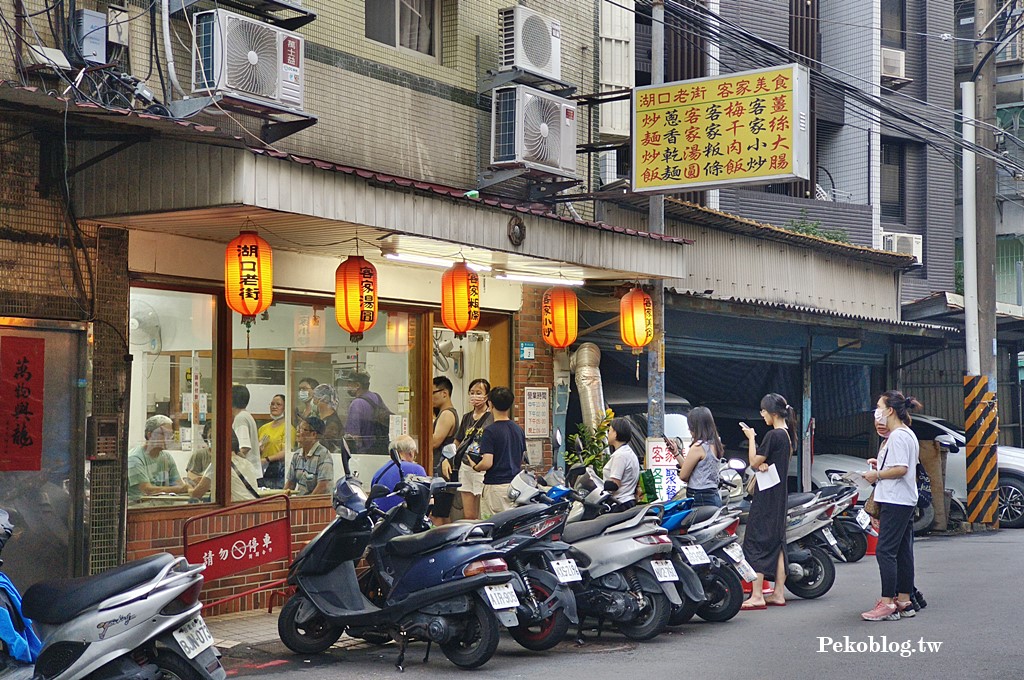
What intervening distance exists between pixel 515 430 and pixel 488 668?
3023 millimetres

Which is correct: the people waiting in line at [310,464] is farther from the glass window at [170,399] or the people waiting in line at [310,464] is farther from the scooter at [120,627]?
the scooter at [120,627]

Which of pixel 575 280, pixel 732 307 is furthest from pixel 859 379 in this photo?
pixel 575 280

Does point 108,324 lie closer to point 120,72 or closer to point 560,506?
point 120,72

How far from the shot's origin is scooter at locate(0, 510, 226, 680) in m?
6.37

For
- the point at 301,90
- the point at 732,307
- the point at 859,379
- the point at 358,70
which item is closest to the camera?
the point at 301,90

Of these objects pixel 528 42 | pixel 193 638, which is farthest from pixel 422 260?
pixel 193 638

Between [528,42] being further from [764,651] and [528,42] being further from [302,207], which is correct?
[764,651]

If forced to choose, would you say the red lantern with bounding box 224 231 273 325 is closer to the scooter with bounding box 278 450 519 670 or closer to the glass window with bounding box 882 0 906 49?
the scooter with bounding box 278 450 519 670

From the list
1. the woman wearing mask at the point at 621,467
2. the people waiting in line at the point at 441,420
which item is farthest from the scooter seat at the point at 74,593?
the people waiting in line at the point at 441,420

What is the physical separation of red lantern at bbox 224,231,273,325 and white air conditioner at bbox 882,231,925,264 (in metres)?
17.9

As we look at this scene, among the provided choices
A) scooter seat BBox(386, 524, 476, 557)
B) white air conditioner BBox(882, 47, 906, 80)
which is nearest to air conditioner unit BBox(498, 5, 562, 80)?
scooter seat BBox(386, 524, 476, 557)

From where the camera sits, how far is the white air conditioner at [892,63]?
86.0 ft

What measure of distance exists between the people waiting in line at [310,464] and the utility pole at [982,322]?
10974mm

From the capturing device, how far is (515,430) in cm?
1137
